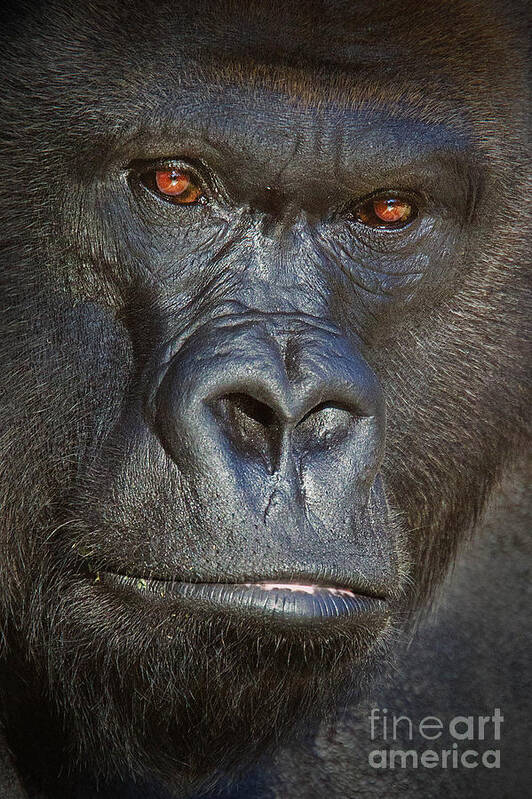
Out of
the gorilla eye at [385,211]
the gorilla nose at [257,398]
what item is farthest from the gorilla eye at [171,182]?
the gorilla eye at [385,211]

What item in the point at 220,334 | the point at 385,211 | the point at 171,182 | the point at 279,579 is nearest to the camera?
the point at 279,579

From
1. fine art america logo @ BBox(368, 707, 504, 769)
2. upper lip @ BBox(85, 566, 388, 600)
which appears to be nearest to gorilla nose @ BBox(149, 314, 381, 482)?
upper lip @ BBox(85, 566, 388, 600)

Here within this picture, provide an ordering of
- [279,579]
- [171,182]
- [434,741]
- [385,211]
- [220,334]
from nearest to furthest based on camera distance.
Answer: [279,579], [220,334], [171,182], [385,211], [434,741]

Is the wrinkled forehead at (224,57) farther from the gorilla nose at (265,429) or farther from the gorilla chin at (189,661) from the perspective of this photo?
the gorilla chin at (189,661)

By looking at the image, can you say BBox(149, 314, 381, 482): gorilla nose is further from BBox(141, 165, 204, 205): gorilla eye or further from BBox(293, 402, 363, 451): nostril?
BBox(141, 165, 204, 205): gorilla eye

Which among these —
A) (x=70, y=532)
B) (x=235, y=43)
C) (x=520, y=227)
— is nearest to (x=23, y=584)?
(x=70, y=532)

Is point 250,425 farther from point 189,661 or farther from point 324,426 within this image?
point 189,661

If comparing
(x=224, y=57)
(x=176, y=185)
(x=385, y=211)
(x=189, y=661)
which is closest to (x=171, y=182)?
(x=176, y=185)

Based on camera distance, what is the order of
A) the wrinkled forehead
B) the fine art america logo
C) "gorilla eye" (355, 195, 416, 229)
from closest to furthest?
1. the wrinkled forehead
2. "gorilla eye" (355, 195, 416, 229)
3. the fine art america logo
